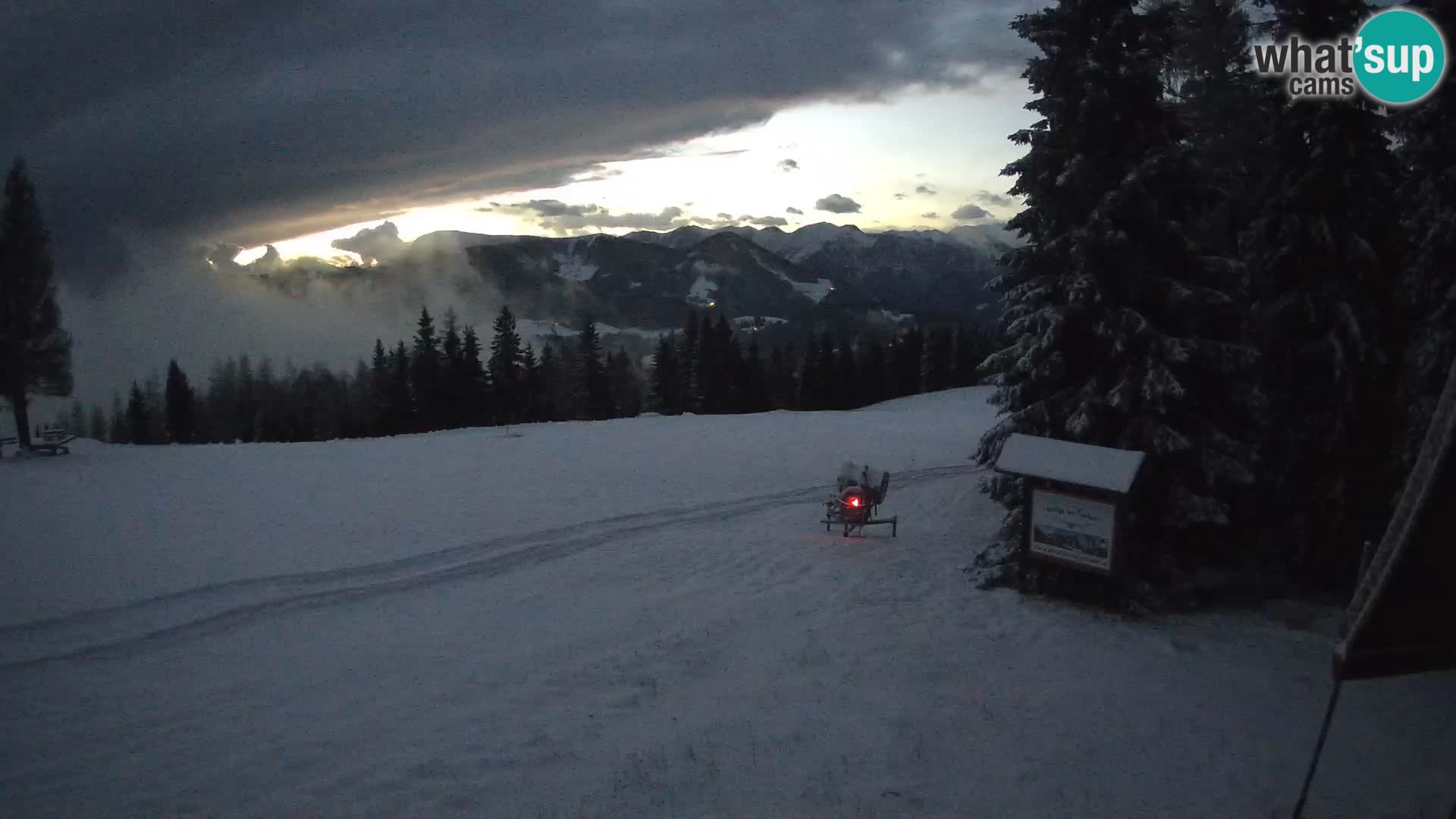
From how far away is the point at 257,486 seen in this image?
21.1m

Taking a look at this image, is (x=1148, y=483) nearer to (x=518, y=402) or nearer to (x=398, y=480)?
(x=398, y=480)

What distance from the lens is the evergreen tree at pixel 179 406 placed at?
69062 millimetres

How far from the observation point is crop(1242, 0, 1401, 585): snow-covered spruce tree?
12578 mm

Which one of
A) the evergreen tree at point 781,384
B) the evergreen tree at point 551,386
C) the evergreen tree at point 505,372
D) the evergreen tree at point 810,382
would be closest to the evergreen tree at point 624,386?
the evergreen tree at point 551,386

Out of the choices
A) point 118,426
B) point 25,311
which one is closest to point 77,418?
point 118,426

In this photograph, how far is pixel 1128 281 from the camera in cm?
1266

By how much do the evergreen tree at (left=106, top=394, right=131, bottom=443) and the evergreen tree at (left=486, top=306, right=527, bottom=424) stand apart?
188 ft

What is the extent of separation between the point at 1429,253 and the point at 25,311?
137 feet

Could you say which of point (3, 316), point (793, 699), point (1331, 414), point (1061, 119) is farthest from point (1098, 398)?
point (3, 316)

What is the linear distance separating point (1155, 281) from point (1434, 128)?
406 cm

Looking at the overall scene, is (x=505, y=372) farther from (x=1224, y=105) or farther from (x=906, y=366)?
(x=1224, y=105)

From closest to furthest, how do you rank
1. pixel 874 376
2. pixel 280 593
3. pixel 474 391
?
pixel 280 593
pixel 474 391
pixel 874 376

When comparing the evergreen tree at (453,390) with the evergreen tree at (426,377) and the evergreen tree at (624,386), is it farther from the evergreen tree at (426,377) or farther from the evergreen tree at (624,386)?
the evergreen tree at (624,386)

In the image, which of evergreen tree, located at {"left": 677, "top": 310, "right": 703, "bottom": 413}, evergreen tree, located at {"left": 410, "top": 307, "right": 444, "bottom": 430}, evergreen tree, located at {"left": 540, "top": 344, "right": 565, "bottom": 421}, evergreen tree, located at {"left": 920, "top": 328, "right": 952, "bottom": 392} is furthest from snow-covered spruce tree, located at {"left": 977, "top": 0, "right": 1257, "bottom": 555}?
evergreen tree, located at {"left": 920, "top": 328, "right": 952, "bottom": 392}
